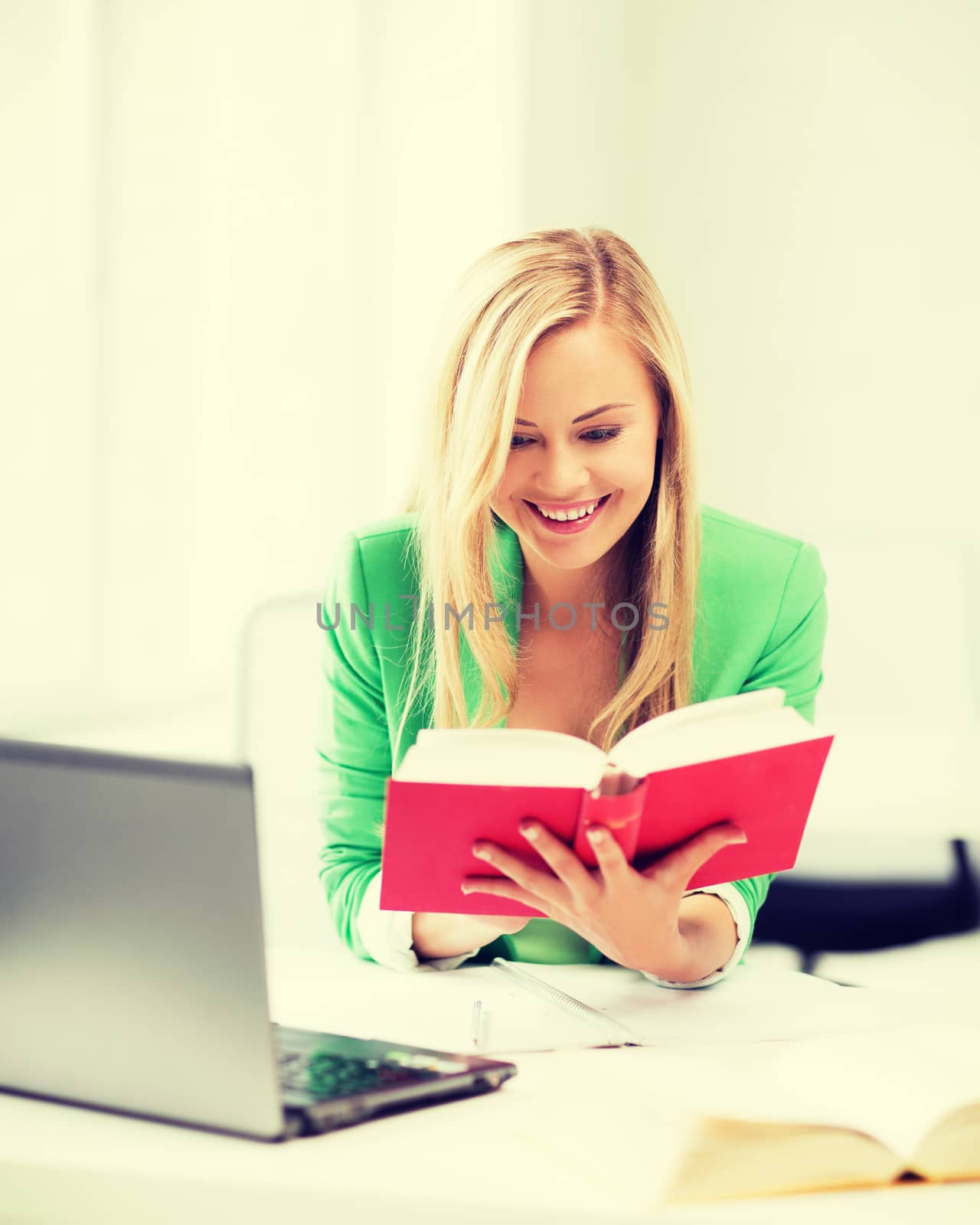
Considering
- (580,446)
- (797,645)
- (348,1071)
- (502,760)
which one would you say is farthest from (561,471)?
(348,1071)

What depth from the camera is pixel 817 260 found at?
113 inches

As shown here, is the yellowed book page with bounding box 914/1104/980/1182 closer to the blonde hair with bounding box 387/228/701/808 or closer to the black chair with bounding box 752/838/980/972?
the blonde hair with bounding box 387/228/701/808

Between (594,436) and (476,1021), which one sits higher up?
(594,436)

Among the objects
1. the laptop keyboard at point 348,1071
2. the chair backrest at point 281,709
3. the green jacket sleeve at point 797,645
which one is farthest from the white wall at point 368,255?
the laptop keyboard at point 348,1071

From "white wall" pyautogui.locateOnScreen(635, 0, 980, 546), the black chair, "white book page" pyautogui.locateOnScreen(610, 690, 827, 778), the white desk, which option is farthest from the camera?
"white wall" pyautogui.locateOnScreen(635, 0, 980, 546)

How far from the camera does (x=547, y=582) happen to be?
1.41 m

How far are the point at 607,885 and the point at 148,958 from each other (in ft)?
1.15

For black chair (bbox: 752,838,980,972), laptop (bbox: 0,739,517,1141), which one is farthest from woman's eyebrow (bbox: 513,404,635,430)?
black chair (bbox: 752,838,980,972)

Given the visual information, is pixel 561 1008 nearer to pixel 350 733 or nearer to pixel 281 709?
pixel 350 733

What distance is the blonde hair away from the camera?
121 cm

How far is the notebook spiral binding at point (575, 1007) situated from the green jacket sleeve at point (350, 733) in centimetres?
26

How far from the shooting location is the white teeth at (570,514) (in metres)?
1.27

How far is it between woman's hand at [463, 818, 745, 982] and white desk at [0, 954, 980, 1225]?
178 mm

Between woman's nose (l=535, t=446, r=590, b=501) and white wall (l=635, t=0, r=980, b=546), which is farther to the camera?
white wall (l=635, t=0, r=980, b=546)
